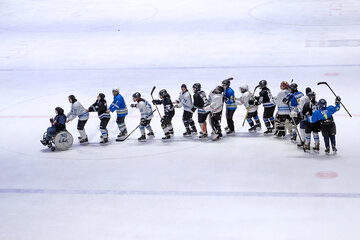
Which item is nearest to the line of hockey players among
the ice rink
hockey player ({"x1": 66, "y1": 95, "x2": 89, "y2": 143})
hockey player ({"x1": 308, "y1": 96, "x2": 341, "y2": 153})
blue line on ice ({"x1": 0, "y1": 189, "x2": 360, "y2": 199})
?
hockey player ({"x1": 66, "y1": 95, "x2": 89, "y2": 143})

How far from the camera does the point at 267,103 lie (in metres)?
15.1

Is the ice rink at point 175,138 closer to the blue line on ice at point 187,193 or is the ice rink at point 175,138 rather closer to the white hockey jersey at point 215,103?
the blue line on ice at point 187,193

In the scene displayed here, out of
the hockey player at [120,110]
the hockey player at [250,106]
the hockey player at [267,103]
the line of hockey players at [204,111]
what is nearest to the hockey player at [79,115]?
the line of hockey players at [204,111]

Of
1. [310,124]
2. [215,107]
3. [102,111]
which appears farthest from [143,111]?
[310,124]

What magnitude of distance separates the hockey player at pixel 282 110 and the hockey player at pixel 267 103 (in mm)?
266

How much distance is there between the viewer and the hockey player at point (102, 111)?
1492 centimetres

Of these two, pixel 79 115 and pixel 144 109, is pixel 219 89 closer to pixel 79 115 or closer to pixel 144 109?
pixel 144 109

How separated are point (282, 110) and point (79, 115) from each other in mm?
5103

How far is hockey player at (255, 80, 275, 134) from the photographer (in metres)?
15.0
